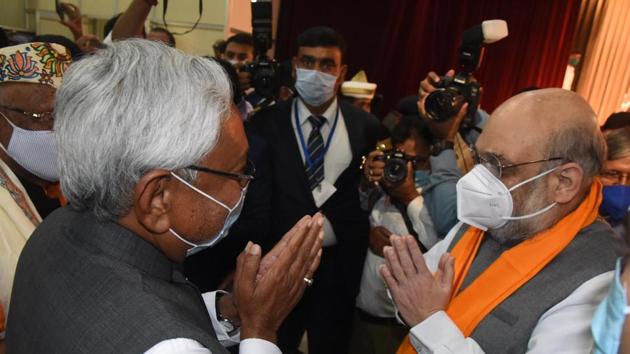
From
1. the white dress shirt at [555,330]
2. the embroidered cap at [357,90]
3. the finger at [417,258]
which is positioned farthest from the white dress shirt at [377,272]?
the embroidered cap at [357,90]

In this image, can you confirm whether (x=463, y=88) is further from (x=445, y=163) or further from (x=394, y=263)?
(x=394, y=263)

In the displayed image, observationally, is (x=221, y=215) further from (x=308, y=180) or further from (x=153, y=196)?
(x=308, y=180)

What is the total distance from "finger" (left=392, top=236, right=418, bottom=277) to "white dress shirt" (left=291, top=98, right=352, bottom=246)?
109cm

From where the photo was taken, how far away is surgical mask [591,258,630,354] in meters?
0.42

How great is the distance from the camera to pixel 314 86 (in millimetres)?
2508

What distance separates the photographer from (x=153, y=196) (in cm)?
87

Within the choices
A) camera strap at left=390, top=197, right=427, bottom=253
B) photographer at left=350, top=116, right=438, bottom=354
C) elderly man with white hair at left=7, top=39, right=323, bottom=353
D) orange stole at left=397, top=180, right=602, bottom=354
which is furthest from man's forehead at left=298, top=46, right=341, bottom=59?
elderly man with white hair at left=7, top=39, right=323, bottom=353

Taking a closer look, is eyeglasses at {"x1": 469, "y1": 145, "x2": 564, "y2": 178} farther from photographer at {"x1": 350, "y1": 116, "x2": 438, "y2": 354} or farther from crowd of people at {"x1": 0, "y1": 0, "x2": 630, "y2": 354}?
photographer at {"x1": 350, "y1": 116, "x2": 438, "y2": 354}

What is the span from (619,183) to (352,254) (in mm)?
1380

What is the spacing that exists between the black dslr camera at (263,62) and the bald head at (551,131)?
49.5 inches

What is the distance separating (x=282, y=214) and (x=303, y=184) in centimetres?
20

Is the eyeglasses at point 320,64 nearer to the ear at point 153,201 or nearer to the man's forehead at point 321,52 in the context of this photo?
the man's forehead at point 321,52

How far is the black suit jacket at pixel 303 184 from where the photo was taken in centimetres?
236

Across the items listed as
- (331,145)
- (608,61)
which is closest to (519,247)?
(331,145)
